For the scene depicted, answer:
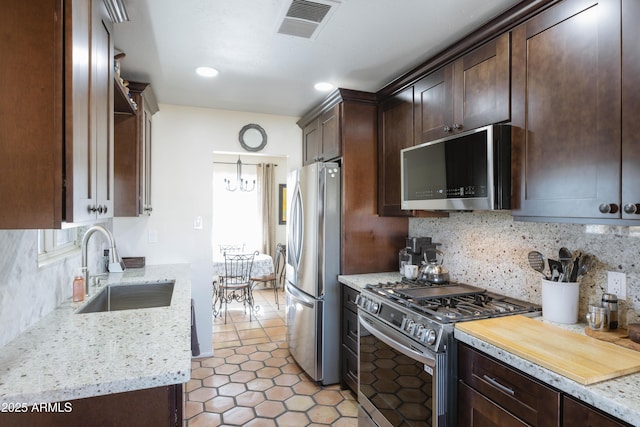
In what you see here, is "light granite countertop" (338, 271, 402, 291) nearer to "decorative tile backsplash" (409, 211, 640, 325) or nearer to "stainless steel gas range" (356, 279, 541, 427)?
"stainless steel gas range" (356, 279, 541, 427)

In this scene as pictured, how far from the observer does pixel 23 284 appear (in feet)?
4.97

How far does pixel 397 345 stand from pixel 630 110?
4.68 feet

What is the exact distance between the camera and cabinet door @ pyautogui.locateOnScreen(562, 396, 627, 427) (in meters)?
1.04

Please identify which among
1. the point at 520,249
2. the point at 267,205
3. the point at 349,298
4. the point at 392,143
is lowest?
the point at 349,298

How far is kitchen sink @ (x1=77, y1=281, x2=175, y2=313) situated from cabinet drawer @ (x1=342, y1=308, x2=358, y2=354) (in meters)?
1.30

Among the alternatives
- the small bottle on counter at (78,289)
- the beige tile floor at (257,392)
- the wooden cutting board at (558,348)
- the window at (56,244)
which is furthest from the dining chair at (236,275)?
the wooden cutting board at (558,348)

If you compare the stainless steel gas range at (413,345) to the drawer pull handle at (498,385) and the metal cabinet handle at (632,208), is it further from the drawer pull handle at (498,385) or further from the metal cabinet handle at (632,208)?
the metal cabinet handle at (632,208)

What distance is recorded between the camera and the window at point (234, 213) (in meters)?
6.18

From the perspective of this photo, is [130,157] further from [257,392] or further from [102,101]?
[257,392]

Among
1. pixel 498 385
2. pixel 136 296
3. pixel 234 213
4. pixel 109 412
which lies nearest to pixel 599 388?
pixel 498 385

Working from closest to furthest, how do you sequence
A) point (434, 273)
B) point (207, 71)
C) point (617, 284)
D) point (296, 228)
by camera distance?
point (617, 284) → point (434, 273) → point (207, 71) → point (296, 228)

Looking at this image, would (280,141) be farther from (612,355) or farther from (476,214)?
(612,355)

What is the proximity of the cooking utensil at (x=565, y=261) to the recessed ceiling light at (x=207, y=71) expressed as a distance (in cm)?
238

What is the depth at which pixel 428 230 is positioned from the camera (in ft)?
9.37
